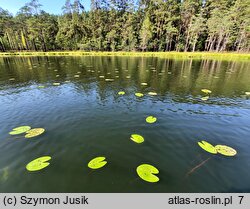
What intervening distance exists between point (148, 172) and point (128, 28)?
152ft

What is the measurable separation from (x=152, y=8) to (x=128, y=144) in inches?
2064

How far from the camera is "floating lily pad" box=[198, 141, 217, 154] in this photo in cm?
387

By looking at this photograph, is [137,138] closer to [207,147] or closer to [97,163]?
[97,163]

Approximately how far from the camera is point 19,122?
550 centimetres

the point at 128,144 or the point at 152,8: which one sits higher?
the point at 152,8

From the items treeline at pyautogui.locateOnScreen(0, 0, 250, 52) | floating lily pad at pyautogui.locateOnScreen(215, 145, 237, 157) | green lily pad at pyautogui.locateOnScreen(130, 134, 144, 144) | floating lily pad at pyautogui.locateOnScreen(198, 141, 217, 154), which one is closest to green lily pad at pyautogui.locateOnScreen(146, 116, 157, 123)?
green lily pad at pyautogui.locateOnScreen(130, 134, 144, 144)

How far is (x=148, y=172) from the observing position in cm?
321

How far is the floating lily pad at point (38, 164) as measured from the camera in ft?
11.1

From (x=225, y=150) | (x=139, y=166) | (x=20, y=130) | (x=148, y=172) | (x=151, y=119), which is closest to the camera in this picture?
(x=148, y=172)

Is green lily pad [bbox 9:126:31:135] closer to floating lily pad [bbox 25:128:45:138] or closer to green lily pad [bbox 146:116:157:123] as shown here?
floating lily pad [bbox 25:128:45:138]

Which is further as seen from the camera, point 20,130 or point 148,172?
point 20,130

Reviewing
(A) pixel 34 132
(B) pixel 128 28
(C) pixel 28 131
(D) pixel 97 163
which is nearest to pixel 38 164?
(D) pixel 97 163
